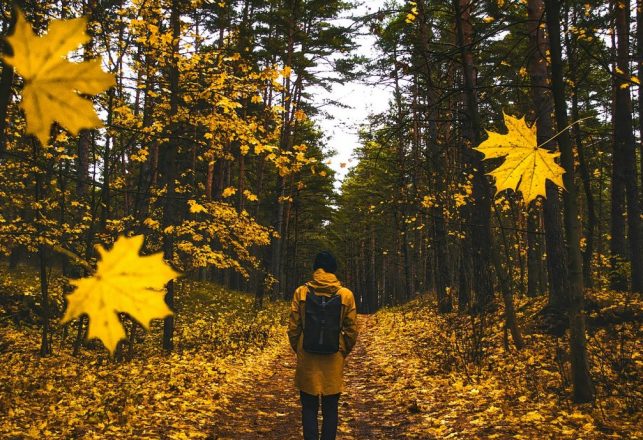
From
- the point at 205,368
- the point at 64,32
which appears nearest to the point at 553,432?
the point at 64,32

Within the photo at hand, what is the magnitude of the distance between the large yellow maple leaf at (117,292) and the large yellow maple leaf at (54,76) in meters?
0.23

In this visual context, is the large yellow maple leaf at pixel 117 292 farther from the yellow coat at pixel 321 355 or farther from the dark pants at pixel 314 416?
the dark pants at pixel 314 416

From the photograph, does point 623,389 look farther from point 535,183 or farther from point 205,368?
point 205,368

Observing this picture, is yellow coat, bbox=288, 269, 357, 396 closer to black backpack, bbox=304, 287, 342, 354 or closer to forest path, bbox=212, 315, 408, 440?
black backpack, bbox=304, 287, 342, 354

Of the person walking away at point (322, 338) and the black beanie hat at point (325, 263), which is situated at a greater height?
the black beanie hat at point (325, 263)

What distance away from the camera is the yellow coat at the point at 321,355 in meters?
3.99

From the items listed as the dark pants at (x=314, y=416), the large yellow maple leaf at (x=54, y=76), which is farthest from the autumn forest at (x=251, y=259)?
the dark pants at (x=314, y=416)

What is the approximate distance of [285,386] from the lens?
7941 millimetres

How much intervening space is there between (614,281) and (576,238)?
7.66m

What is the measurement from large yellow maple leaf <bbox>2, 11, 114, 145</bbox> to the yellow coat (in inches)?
133

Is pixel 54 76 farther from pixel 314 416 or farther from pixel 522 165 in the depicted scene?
pixel 314 416

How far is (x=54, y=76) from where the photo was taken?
27.4 inches

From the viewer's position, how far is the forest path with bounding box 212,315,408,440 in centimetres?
536

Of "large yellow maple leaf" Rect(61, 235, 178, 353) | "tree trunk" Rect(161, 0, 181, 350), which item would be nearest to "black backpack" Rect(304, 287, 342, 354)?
"large yellow maple leaf" Rect(61, 235, 178, 353)
